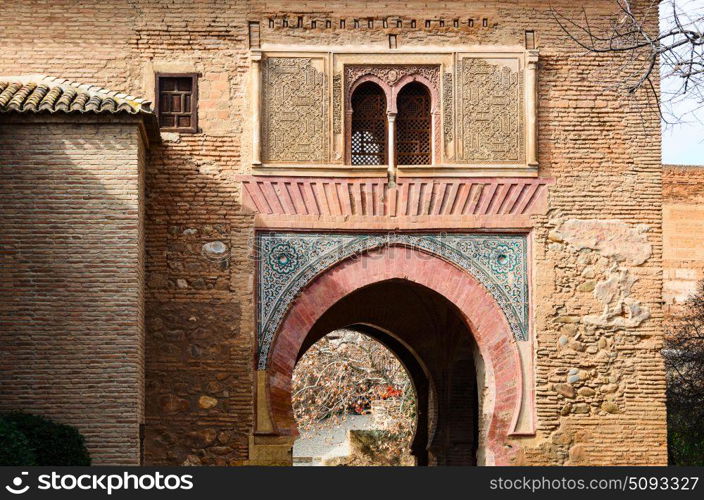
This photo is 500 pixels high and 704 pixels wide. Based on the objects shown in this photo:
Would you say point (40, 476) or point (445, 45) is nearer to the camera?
point (40, 476)

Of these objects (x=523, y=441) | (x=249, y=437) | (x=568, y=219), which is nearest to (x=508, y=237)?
(x=568, y=219)

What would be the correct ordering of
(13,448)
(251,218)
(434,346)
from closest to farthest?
(13,448), (251,218), (434,346)

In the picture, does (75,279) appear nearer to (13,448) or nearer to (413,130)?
(13,448)

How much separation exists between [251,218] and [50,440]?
3.02m

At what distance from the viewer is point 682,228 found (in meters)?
21.6

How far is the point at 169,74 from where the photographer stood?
45.4ft

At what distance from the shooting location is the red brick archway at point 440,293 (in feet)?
44.7

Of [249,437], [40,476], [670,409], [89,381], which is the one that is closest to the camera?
[40,476]

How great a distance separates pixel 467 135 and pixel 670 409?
16.1 ft

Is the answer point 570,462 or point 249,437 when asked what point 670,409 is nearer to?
point 570,462

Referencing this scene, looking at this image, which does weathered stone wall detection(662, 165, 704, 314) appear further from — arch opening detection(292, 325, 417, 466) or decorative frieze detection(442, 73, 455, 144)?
decorative frieze detection(442, 73, 455, 144)

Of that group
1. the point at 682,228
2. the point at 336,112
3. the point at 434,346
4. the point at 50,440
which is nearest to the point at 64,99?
the point at 336,112

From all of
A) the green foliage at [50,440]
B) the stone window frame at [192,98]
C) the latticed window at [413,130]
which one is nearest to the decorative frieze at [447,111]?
the latticed window at [413,130]

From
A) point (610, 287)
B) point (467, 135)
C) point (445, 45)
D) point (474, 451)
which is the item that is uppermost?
point (445, 45)
